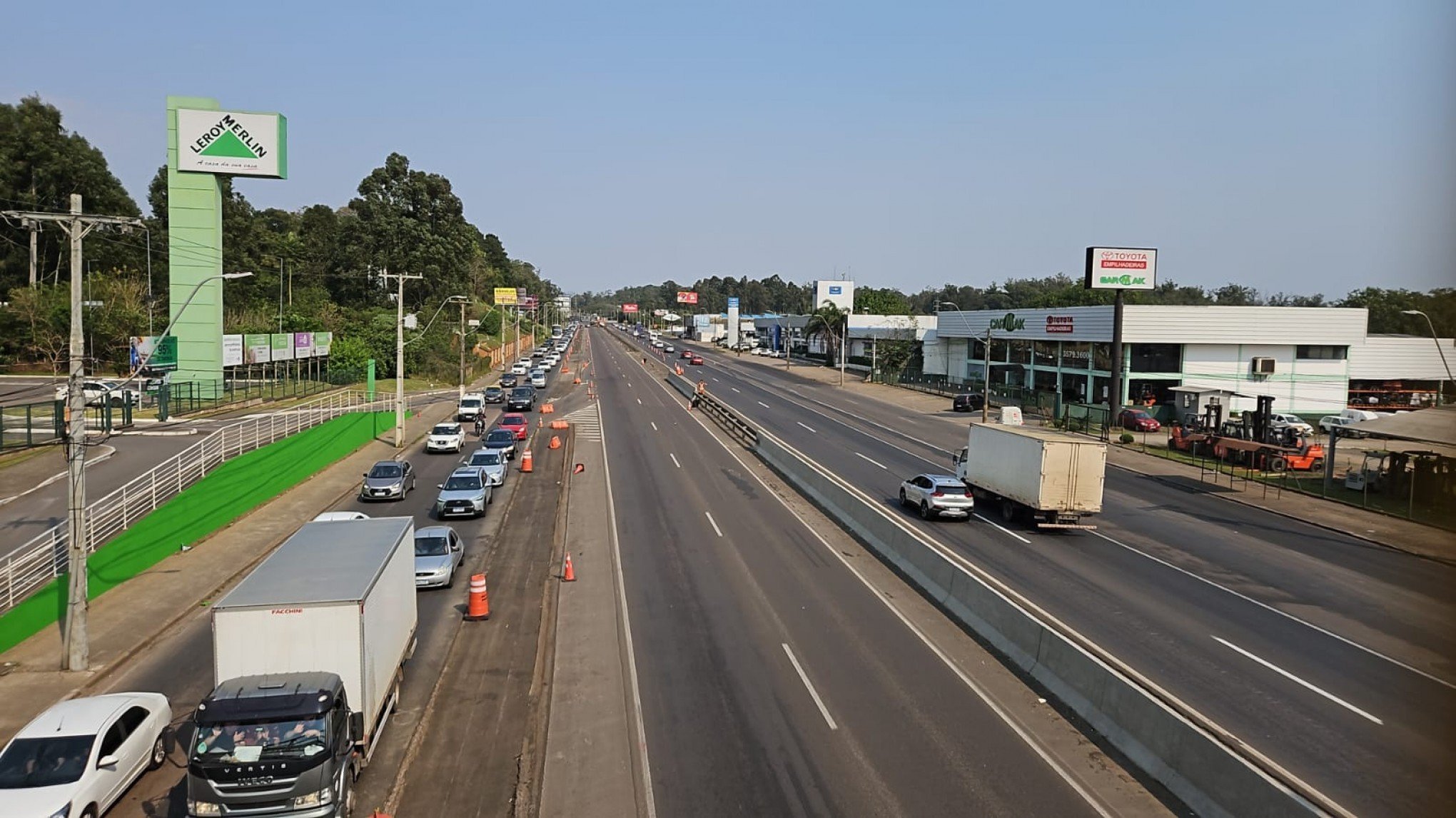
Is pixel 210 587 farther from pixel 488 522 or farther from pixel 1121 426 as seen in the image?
pixel 1121 426

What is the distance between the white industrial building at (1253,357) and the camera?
67.8 m

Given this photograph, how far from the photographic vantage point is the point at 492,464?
124 feet

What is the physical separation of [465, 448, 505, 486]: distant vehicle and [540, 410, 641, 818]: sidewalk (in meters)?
10.3

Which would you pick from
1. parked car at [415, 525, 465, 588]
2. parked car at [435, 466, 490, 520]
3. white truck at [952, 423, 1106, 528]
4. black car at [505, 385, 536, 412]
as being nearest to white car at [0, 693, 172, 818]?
parked car at [415, 525, 465, 588]

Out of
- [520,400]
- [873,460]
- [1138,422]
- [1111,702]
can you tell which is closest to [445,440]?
[520,400]

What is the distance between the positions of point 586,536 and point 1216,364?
57.6 m

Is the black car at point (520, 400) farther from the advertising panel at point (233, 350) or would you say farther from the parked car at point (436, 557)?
the parked car at point (436, 557)

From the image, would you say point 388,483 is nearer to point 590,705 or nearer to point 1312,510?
point 590,705

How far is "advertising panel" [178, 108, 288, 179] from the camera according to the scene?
5759cm

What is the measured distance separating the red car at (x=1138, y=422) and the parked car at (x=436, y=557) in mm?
48817

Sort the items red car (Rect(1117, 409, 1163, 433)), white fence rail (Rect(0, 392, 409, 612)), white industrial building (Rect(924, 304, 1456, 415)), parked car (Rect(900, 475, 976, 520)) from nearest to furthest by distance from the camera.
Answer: white fence rail (Rect(0, 392, 409, 612))
parked car (Rect(900, 475, 976, 520))
red car (Rect(1117, 409, 1163, 433))
white industrial building (Rect(924, 304, 1456, 415))

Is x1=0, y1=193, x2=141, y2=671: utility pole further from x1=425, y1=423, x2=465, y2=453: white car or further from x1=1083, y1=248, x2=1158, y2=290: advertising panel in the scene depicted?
x1=1083, y1=248, x2=1158, y2=290: advertising panel

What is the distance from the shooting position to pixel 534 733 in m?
14.9

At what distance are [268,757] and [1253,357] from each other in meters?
74.1
